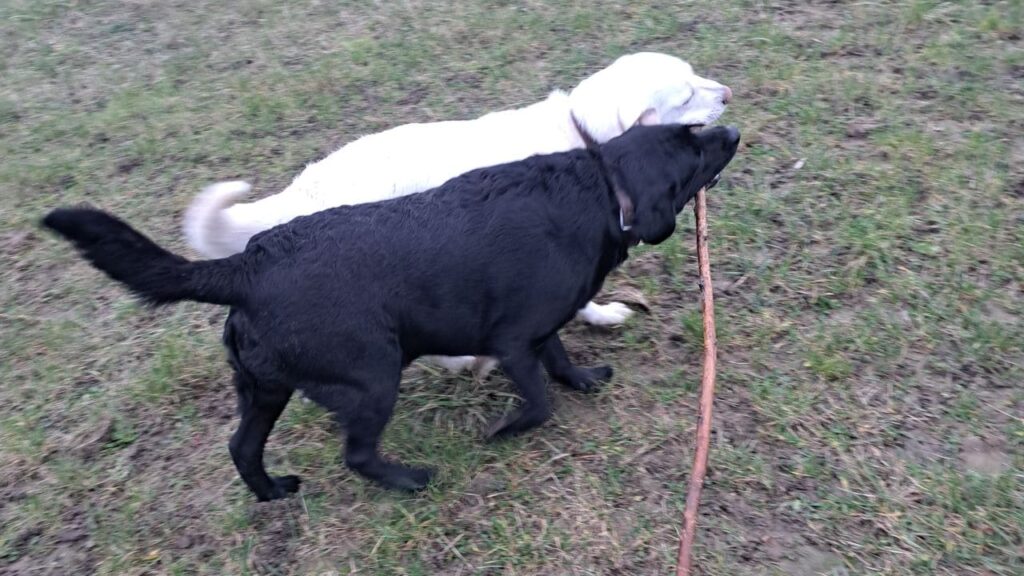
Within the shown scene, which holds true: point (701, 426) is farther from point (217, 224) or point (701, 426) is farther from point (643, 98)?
point (217, 224)

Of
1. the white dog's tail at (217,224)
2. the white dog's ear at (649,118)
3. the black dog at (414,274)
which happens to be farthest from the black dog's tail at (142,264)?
the white dog's ear at (649,118)

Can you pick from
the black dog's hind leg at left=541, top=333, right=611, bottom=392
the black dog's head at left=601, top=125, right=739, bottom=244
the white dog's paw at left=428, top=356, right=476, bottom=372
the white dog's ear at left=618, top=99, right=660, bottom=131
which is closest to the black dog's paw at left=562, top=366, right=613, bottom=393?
the black dog's hind leg at left=541, top=333, right=611, bottom=392

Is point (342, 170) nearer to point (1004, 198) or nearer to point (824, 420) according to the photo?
point (824, 420)

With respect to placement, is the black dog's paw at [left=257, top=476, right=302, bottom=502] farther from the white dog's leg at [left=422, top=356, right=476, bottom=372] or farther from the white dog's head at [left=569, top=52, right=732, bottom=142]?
the white dog's head at [left=569, top=52, right=732, bottom=142]

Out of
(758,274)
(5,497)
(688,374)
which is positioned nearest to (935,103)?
(758,274)

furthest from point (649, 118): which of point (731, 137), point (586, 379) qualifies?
point (586, 379)

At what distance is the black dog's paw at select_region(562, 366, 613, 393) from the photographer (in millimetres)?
3168

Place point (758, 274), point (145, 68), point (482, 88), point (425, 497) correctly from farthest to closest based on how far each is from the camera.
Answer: point (145, 68), point (482, 88), point (758, 274), point (425, 497)

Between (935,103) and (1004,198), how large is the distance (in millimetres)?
880

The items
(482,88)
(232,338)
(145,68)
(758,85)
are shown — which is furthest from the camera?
(145,68)

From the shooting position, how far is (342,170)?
10.8 ft

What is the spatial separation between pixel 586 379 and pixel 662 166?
0.84 m

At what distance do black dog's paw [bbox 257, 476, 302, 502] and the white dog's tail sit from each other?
2.71 ft

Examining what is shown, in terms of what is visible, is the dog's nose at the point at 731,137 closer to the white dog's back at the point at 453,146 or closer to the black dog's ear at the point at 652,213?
the black dog's ear at the point at 652,213
